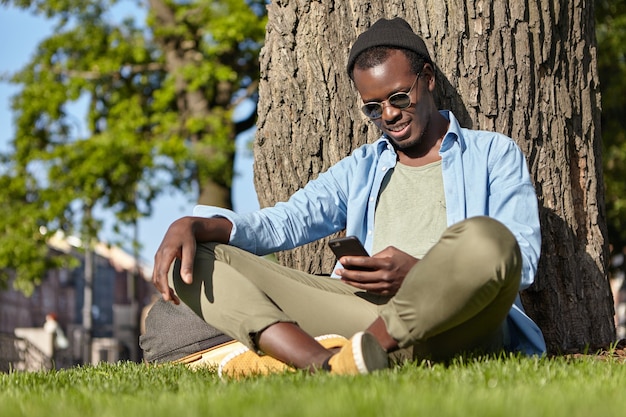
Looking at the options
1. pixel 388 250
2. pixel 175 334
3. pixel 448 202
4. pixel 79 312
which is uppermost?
pixel 448 202

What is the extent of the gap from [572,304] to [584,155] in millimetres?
969

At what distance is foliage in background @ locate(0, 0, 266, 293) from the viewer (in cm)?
2114

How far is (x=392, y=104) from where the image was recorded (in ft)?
16.4

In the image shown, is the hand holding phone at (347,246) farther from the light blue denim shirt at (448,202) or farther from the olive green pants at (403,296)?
the light blue denim shirt at (448,202)

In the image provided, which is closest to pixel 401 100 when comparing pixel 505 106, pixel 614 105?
pixel 505 106

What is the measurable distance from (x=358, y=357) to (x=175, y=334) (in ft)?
7.26

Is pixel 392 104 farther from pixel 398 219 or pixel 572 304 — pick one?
pixel 572 304

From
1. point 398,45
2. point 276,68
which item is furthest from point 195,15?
point 398,45

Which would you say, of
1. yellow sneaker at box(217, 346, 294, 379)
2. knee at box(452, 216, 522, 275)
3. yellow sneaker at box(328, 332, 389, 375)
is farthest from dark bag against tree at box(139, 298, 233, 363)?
knee at box(452, 216, 522, 275)

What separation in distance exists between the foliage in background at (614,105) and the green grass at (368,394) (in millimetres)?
15066

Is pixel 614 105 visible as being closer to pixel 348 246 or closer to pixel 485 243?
pixel 348 246

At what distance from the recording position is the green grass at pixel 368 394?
9.48 feet

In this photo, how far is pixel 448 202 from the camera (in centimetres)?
487

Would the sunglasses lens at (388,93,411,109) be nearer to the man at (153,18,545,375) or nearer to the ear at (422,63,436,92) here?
the man at (153,18,545,375)
